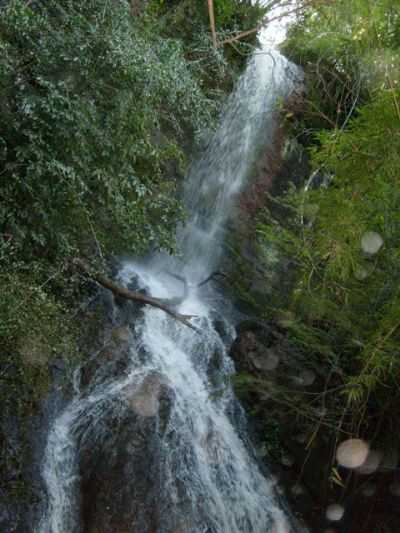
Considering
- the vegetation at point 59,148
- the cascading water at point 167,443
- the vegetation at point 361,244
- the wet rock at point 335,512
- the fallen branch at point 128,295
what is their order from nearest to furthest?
the vegetation at point 361,244 < the vegetation at point 59,148 < the cascading water at point 167,443 < the wet rock at point 335,512 < the fallen branch at point 128,295

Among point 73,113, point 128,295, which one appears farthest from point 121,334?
point 73,113

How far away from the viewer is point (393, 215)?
384 centimetres

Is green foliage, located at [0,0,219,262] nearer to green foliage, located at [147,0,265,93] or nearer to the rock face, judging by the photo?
green foliage, located at [147,0,265,93]

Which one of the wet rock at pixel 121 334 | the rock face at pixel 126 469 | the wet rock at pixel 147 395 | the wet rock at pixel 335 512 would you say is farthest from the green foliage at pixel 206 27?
the wet rock at pixel 335 512

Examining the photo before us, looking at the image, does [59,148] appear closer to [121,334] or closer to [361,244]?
[121,334]

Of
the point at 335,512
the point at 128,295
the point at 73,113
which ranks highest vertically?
the point at 73,113

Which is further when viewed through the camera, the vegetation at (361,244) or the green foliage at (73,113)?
the green foliage at (73,113)

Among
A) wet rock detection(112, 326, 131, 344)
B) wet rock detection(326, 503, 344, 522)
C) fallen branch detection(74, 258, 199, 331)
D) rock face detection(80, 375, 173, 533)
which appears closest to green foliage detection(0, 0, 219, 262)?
fallen branch detection(74, 258, 199, 331)

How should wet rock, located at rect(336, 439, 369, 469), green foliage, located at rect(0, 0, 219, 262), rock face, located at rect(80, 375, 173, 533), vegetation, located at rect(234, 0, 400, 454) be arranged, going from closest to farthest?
1. vegetation, located at rect(234, 0, 400, 454)
2. green foliage, located at rect(0, 0, 219, 262)
3. rock face, located at rect(80, 375, 173, 533)
4. wet rock, located at rect(336, 439, 369, 469)

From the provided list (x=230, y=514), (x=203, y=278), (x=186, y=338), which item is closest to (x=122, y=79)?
(x=186, y=338)

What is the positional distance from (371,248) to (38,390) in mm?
3292

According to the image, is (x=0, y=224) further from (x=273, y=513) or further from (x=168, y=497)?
(x=273, y=513)

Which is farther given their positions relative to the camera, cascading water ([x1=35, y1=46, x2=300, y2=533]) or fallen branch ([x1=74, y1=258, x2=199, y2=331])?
fallen branch ([x1=74, y1=258, x2=199, y2=331])

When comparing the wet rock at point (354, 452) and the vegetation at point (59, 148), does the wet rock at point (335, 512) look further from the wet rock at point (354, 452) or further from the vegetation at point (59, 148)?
the vegetation at point (59, 148)
